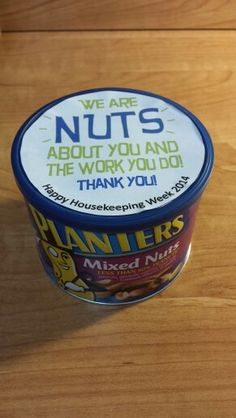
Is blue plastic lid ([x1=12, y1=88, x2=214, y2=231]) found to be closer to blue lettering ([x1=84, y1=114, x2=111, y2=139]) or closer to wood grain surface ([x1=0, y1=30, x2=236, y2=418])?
blue lettering ([x1=84, y1=114, x2=111, y2=139])

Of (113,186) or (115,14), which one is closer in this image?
(113,186)

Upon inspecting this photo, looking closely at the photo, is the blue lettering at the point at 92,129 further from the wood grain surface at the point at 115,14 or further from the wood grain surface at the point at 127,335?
the wood grain surface at the point at 115,14

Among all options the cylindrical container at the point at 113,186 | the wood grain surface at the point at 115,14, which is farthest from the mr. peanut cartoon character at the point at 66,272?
the wood grain surface at the point at 115,14

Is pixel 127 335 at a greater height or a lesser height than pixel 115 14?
lesser

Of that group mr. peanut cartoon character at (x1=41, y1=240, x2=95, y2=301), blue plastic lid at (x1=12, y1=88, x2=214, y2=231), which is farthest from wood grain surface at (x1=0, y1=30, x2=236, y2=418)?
blue plastic lid at (x1=12, y1=88, x2=214, y2=231)

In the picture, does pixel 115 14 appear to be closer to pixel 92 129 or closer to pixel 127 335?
pixel 92 129

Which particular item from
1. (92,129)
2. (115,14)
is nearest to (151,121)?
(92,129)
